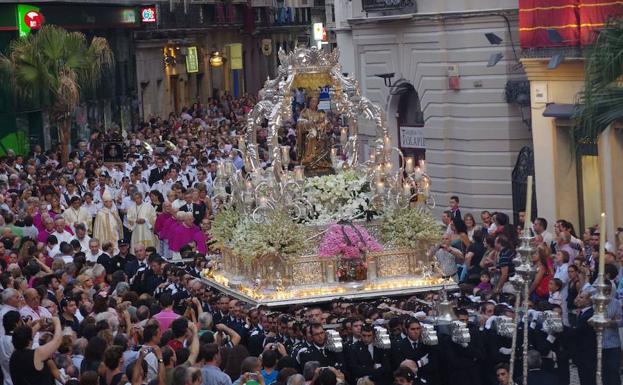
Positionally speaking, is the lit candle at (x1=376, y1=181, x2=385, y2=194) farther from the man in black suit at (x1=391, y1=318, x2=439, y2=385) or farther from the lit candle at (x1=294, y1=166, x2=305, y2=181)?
the man in black suit at (x1=391, y1=318, x2=439, y2=385)

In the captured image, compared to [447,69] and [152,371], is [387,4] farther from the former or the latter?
[152,371]

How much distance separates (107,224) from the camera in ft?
98.1

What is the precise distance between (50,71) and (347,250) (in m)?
19.5

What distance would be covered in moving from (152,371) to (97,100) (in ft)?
124

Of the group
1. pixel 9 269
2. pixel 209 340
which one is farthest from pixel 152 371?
pixel 9 269

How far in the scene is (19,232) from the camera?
1054 inches

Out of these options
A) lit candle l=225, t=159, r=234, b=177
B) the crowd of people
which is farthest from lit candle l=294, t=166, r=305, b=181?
the crowd of people

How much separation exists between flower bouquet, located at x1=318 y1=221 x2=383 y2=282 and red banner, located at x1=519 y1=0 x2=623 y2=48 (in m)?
6.84

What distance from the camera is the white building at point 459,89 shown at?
34781mm

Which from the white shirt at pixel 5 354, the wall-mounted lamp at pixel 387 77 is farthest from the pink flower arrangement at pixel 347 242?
the wall-mounted lamp at pixel 387 77

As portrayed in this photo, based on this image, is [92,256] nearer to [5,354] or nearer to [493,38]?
[5,354]

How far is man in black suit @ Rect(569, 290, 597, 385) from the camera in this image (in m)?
18.4

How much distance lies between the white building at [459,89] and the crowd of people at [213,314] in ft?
22.1

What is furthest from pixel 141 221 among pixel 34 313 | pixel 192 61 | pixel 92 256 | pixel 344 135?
pixel 192 61
